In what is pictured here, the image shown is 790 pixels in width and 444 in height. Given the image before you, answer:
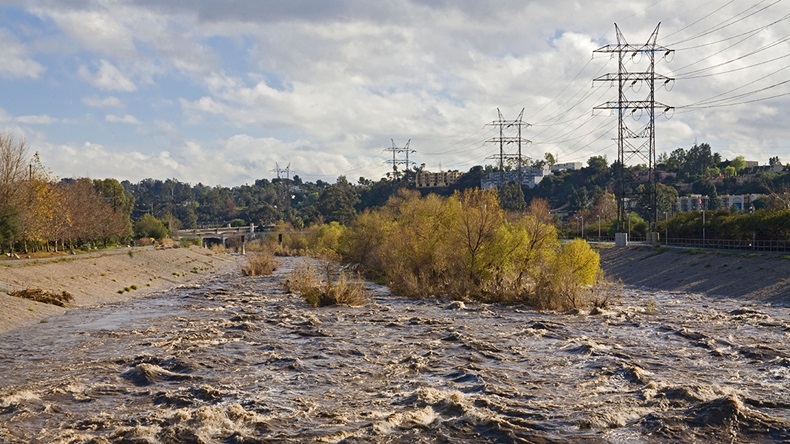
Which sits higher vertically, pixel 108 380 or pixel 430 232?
pixel 430 232

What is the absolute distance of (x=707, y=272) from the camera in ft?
243

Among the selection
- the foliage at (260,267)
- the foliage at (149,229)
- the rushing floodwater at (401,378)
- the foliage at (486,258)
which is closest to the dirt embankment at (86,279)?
the rushing floodwater at (401,378)

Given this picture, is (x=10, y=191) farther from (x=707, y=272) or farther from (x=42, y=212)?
(x=707, y=272)

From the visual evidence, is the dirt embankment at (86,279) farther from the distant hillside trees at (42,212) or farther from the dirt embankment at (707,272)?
the dirt embankment at (707,272)

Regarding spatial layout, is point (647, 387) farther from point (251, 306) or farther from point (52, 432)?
point (251, 306)

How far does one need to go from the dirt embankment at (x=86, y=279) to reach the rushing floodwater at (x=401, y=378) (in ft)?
11.3

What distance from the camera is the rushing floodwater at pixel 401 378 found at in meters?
22.9

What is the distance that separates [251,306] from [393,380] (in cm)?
3040

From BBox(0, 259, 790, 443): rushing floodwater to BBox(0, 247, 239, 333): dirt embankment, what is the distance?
345 cm

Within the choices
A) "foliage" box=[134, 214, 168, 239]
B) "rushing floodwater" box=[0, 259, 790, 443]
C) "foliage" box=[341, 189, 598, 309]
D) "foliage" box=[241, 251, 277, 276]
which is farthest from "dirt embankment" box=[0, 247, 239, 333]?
"foliage" box=[134, 214, 168, 239]

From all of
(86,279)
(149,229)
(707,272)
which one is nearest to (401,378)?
(86,279)

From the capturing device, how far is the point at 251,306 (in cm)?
5847

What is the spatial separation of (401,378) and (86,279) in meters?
50.8

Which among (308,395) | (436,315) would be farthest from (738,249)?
(308,395)
